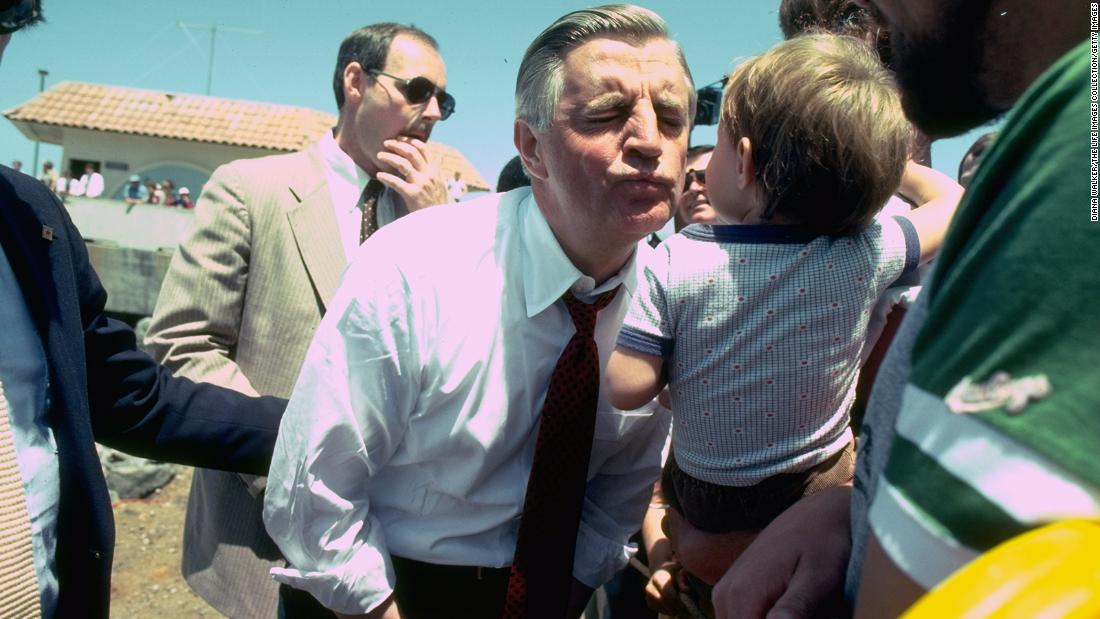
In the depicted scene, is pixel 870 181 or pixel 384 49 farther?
pixel 384 49

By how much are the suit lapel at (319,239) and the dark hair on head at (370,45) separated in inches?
26.8

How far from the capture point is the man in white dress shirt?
192 centimetres

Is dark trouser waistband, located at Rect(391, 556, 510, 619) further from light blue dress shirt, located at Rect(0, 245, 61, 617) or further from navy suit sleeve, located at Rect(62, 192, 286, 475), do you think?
light blue dress shirt, located at Rect(0, 245, 61, 617)

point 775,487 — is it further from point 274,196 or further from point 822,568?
point 274,196

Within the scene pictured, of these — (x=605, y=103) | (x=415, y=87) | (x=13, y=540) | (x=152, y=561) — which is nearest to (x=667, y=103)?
(x=605, y=103)

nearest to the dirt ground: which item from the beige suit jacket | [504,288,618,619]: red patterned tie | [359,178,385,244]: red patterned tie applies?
the beige suit jacket

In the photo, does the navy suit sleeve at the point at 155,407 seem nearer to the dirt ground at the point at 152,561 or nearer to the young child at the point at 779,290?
the young child at the point at 779,290

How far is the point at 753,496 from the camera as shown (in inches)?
73.5

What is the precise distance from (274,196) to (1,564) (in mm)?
1636

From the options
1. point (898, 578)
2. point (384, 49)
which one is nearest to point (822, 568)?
point (898, 578)

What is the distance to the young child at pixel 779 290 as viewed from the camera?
5.85ft

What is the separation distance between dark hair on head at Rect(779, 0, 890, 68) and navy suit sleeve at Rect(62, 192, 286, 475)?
6.28 ft

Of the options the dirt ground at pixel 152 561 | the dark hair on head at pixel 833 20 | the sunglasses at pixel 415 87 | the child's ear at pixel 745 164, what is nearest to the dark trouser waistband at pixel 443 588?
the child's ear at pixel 745 164

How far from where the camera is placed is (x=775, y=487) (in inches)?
73.4
